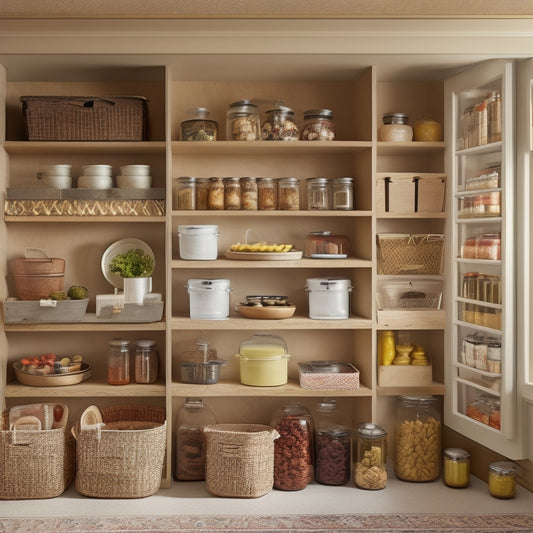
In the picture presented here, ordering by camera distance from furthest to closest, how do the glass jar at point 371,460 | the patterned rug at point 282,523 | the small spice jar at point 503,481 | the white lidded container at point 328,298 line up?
1. the white lidded container at point 328,298
2. the glass jar at point 371,460
3. the small spice jar at point 503,481
4. the patterned rug at point 282,523

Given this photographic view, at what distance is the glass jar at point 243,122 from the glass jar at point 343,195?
512mm

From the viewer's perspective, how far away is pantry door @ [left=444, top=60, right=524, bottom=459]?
3.37 m

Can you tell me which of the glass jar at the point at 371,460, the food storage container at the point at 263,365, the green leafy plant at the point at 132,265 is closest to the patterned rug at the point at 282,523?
the glass jar at the point at 371,460

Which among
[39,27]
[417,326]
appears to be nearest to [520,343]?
[417,326]

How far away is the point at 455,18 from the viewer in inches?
132

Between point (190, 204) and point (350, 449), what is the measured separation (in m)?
1.56

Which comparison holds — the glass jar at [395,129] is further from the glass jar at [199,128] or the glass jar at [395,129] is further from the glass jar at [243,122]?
the glass jar at [199,128]

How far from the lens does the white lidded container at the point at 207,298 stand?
3.66 meters

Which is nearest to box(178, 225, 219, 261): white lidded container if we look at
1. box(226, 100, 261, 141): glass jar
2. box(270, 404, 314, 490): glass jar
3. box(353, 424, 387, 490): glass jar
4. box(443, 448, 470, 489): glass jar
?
box(226, 100, 261, 141): glass jar

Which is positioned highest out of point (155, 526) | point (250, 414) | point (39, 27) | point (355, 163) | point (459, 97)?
point (39, 27)

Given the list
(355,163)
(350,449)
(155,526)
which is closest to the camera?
(155,526)

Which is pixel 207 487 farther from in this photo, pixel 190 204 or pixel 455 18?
pixel 455 18

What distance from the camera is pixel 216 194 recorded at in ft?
12.1

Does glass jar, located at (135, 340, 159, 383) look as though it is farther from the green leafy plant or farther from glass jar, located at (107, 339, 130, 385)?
the green leafy plant
